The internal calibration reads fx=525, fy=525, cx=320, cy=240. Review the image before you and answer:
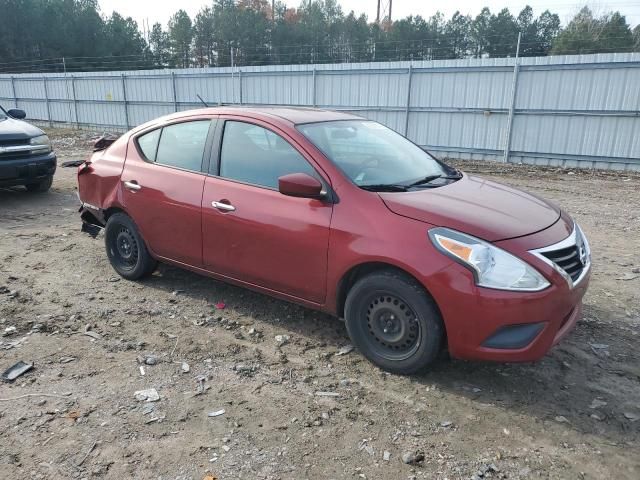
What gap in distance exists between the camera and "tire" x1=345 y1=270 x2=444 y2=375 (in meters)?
3.14

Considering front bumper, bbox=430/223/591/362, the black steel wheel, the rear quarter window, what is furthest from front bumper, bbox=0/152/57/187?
front bumper, bbox=430/223/591/362

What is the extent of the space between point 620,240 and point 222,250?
5082 millimetres

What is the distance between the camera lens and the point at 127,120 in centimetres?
2125

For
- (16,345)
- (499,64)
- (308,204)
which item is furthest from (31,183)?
(499,64)

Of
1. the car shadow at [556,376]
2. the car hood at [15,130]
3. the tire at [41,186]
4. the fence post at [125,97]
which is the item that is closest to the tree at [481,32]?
the fence post at [125,97]

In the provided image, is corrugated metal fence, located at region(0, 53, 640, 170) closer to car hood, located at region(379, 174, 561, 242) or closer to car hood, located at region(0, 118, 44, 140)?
car hood, located at region(0, 118, 44, 140)

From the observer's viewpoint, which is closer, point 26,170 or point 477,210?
point 477,210

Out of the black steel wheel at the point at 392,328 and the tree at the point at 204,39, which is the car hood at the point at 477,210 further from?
the tree at the point at 204,39

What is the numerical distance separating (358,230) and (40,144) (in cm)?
699

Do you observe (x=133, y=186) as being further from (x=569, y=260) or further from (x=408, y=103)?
(x=408, y=103)

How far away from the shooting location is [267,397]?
127 inches

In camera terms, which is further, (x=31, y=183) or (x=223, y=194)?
(x=31, y=183)

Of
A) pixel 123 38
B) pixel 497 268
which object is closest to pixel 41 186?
pixel 497 268

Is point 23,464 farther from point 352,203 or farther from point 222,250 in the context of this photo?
point 352,203
